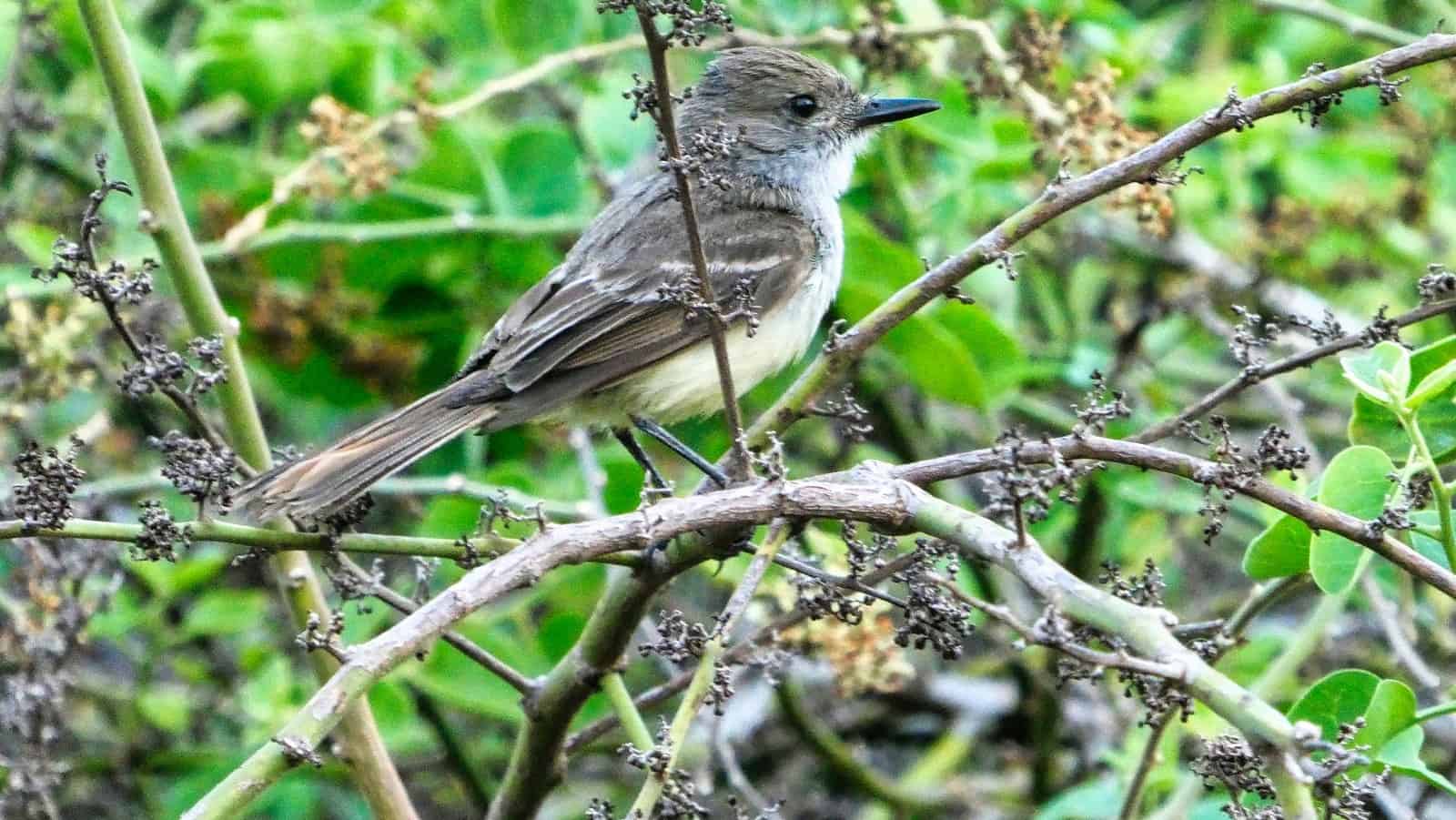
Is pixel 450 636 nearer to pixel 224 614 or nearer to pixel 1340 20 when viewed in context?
pixel 224 614

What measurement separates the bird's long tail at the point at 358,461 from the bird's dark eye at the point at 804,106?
4.95ft

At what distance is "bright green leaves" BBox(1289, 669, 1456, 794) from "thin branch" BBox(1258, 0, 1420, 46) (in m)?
2.52

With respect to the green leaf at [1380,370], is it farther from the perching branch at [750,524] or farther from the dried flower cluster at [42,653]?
the dried flower cluster at [42,653]

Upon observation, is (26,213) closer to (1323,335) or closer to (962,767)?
(962,767)

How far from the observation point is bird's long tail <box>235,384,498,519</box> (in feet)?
8.93

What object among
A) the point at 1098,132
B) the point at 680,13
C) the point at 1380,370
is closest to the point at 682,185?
the point at 680,13

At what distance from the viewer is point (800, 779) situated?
5512 millimetres

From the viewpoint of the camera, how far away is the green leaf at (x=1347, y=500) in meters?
2.29

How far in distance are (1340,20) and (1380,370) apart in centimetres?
269

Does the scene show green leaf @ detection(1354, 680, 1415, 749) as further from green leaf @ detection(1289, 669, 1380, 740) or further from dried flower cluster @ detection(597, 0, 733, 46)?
dried flower cluster @ detection(597, 0, 733, 46)

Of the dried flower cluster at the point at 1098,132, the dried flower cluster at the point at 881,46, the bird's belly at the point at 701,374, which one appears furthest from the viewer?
the dried flower cluster at the point at 881,46

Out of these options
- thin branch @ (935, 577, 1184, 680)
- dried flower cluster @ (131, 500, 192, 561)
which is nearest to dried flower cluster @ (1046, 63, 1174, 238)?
thin branch @ (935, 577, 1184, 680)

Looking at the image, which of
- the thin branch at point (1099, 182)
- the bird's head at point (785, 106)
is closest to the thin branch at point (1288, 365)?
the thin branch at point (1099, 182)

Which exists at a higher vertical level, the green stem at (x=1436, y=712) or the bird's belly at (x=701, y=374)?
the bird's belly at (x=701, y=374)
